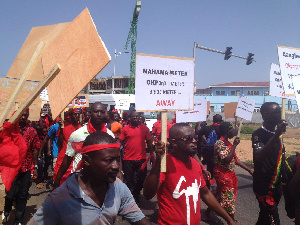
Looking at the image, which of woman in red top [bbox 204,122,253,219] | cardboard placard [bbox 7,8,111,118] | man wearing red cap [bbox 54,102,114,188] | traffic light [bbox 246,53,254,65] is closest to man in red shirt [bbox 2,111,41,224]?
man wearing red cap [bbox 54,102,114,188]

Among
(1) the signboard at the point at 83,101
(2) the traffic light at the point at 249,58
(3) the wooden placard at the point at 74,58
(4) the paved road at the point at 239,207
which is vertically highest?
(2) the traffic light at the point at 249,58

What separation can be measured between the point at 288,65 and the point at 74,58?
10.4 feet

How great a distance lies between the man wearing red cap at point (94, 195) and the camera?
175cm

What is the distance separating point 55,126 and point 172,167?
4.52 metres

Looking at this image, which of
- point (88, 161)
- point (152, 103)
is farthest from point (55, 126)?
point (88, 161)

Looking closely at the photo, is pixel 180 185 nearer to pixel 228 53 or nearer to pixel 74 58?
pixel 74 58

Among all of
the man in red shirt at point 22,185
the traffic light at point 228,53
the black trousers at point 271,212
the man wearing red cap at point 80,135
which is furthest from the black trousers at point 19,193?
the traffic light at point 228,53

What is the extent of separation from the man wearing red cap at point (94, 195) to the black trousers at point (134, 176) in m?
4.05

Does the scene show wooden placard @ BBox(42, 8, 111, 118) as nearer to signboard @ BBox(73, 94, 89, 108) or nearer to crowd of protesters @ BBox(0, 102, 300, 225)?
crowd of protesters @ BBox(0, 102, 300, 225)

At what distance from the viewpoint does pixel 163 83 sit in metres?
2.99

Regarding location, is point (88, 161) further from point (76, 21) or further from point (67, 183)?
point (76, 21)

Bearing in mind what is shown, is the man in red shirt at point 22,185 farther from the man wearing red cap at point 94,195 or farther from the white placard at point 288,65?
the white placard at point 288,65

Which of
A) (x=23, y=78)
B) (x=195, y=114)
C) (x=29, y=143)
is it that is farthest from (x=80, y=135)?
(x=195, y=114)

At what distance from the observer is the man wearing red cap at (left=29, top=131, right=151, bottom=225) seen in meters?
1.75
